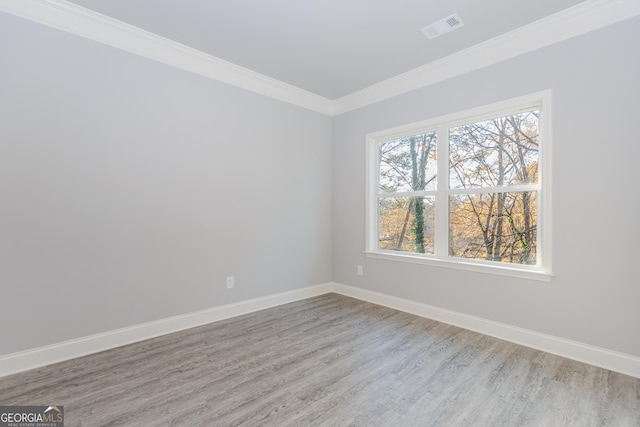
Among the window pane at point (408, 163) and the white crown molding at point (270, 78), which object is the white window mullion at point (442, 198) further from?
the white crown molding at point (270, 78)

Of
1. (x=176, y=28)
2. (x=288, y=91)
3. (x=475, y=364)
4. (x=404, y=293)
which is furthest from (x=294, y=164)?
(x=475, y=364)

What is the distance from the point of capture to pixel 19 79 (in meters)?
2.09

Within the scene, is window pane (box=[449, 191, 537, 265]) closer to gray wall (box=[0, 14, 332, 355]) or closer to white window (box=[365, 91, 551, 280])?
white window (box=[365, 91, 551, 280])

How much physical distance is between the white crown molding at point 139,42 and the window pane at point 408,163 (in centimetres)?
143

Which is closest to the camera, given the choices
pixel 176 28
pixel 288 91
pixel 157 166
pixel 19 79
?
pixel 19 79

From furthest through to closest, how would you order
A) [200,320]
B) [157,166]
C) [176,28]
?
[200,320] < [157,166] < [176,28]

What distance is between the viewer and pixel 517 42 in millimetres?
2535

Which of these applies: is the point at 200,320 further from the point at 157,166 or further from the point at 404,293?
the point at 404,293

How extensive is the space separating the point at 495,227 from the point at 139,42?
146 inches

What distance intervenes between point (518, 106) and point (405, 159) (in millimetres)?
1250

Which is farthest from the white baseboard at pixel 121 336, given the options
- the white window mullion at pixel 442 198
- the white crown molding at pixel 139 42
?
the white crown molding at pixel 139 42

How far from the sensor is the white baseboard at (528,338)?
2.10 metres

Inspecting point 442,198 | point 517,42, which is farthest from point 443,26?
point 442,198

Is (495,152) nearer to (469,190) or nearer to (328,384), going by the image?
(469,190)
